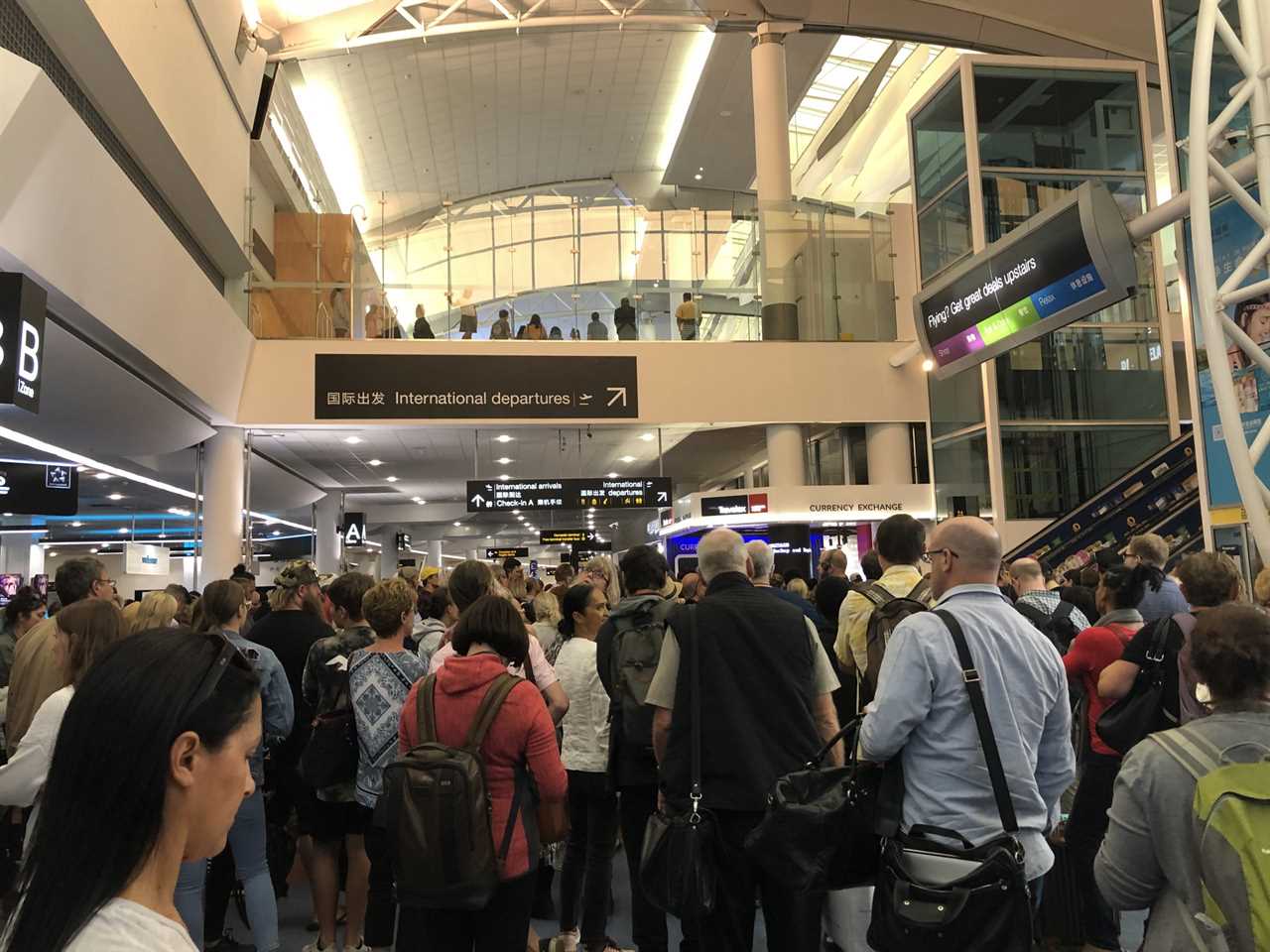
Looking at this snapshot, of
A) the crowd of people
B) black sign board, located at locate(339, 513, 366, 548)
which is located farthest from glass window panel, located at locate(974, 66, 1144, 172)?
black sign board, located at locate(339, 513, 366, 548)

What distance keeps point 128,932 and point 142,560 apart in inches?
948

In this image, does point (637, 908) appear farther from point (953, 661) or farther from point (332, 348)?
point (332, 348)

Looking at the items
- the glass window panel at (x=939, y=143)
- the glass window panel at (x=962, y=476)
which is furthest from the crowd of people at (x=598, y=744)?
the glass window panel at (x=939, y=143)

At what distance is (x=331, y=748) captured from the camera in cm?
388

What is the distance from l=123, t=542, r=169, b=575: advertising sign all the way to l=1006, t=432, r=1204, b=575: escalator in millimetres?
17581

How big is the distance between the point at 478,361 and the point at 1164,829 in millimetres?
13711

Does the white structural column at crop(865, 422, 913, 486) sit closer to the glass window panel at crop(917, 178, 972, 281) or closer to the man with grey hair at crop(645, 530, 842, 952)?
the glass window panel at crop(917, 178, 972, 281)

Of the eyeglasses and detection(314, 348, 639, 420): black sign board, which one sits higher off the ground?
detection(314, 348, 639, 420): black sign board

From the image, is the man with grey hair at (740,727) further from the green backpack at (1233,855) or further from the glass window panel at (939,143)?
the glass window panel at (939,143)

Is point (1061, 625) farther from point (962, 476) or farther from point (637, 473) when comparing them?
point (637, 473)

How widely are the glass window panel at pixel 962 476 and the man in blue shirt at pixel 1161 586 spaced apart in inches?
349

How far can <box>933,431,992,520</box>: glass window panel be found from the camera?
1466cm

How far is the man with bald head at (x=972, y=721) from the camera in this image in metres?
2.60

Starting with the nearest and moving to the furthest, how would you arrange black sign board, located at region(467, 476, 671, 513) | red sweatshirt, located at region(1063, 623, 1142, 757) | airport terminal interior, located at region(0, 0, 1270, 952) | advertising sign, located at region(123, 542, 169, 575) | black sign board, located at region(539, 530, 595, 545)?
airport terminal interior, located at region(0, 0, 1270, 952) → red sweatshirt, located at region(1063, 623, 1142, 757) → black sign board, located at region(467, 476, 671, 513) → black sign board, located at region(539, 530, 595, 545) → advertising sign, located at region(123, 542, 169, 575)
